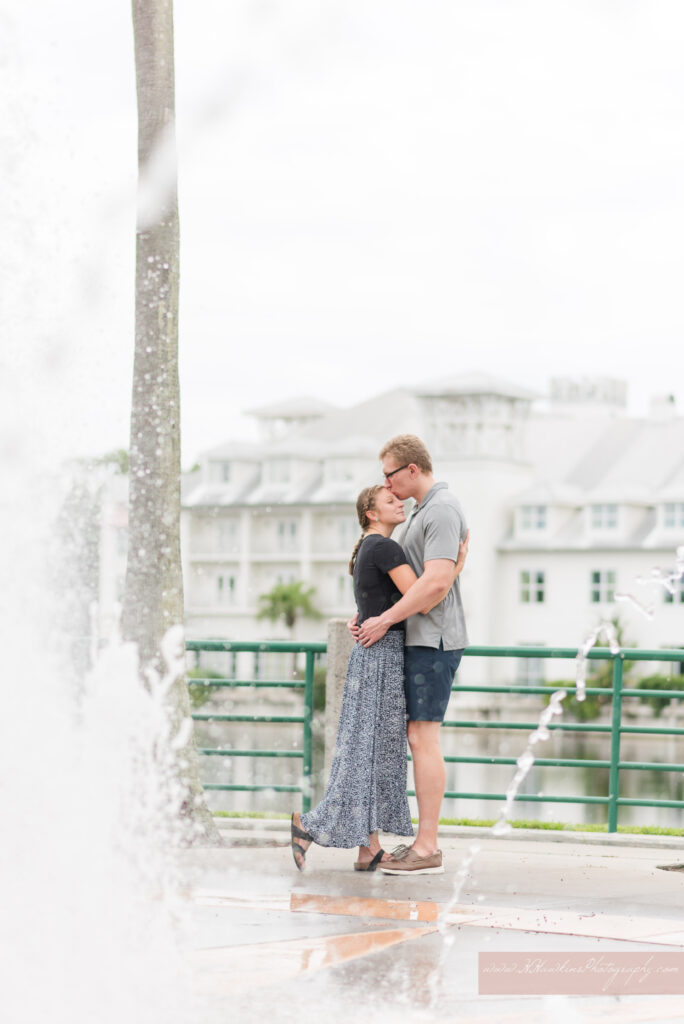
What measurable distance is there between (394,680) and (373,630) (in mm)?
273

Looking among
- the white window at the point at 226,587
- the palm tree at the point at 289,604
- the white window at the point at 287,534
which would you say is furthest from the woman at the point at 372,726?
the white window at the point at 226,587

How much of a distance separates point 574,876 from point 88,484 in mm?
7572

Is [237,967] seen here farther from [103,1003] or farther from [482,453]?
[482,453]

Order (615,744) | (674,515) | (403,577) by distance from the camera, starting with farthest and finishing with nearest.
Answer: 1. (674,515)
2. (615,744)
3. (403,577)

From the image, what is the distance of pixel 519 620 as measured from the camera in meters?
75.3

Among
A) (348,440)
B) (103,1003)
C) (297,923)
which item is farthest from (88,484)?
(348,440)

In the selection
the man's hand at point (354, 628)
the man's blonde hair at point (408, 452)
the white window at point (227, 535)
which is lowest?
the white window at point (227, 535)

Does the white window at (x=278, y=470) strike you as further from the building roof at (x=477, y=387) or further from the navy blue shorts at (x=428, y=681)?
the navy blue shorts at (x=428, y=681)

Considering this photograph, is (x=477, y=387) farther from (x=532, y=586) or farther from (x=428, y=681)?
(x=428, y=681)

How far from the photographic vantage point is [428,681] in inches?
276

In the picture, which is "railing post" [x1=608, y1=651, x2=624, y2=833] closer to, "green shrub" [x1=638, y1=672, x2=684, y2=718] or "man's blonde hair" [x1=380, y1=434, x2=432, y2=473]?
"man's blonde hair" [x1=380, y1=434, x2=432, y2=473]

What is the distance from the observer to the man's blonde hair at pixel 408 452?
23.0 ft

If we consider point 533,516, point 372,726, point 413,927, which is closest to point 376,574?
point 372,726

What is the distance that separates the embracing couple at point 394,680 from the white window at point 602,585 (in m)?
66.6
